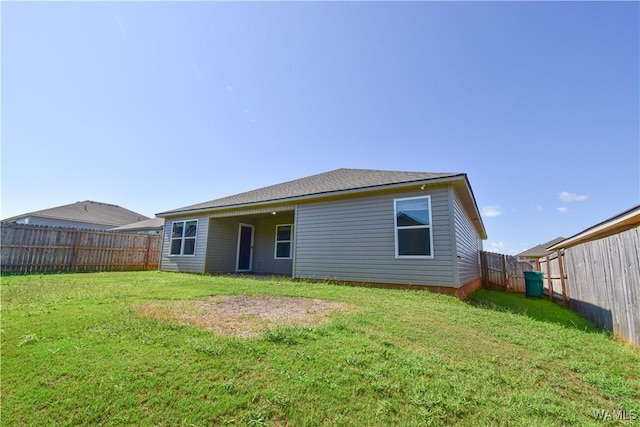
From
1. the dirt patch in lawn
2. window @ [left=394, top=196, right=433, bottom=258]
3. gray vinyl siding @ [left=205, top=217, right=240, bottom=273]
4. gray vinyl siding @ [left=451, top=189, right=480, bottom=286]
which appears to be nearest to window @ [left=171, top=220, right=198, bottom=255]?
gray vinyl siding @ [left=205, top=217, right=240, bottom=273]

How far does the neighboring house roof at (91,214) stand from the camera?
68.6 feet

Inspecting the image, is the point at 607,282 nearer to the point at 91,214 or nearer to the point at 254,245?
the point at 254,245

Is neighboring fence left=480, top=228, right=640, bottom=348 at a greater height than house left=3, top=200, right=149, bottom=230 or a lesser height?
lesser

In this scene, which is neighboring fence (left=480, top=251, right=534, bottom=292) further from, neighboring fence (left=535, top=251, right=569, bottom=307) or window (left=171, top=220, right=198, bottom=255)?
window (left=171, top=220, right=198, bottom=255)

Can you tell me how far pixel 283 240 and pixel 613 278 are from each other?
1007 cm

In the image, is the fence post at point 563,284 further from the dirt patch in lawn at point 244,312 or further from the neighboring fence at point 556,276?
the dirt patch in lawn at point 244,312

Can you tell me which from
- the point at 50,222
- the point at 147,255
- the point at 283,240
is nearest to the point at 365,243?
the point at 283,240

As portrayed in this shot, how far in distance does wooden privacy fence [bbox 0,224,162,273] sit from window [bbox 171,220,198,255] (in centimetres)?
295

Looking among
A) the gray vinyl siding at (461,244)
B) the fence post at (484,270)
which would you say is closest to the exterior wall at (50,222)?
the gray vinyl siding at (461,244)

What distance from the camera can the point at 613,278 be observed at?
4.35m

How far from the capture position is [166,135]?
35.3ft

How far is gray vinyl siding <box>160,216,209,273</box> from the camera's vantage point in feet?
36.8

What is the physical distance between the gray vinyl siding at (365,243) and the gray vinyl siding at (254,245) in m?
2.84

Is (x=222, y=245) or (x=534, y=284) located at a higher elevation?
(x=222, y=245)
